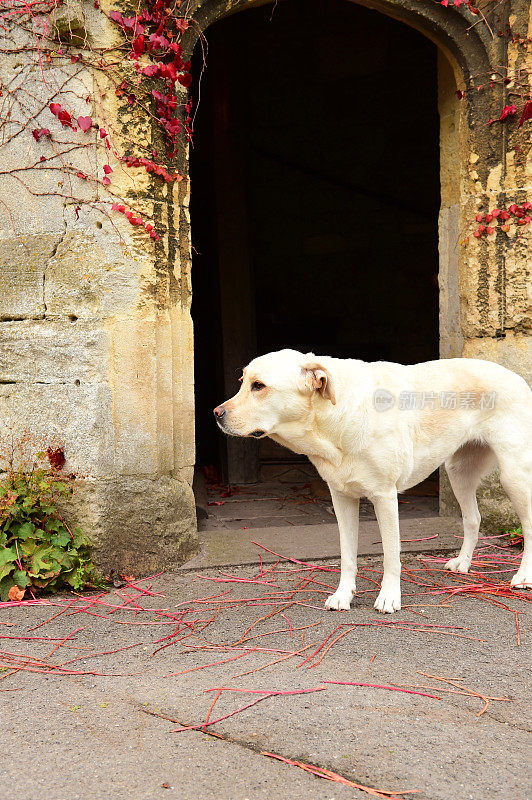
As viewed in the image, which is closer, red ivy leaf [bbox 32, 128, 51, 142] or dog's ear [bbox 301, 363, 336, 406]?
dog's ear [bbox 301, 363, 336, 406]

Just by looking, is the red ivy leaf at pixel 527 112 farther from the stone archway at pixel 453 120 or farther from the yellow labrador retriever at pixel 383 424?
the yellow labrador retriever at pixel 383 424

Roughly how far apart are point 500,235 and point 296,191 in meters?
4.44

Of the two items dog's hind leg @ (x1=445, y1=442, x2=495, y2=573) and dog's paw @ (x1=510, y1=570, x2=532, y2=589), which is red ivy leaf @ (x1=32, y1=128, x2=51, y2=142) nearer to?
dog's hind leg @ (x1=445, y1=442, x2=495, y2=573)

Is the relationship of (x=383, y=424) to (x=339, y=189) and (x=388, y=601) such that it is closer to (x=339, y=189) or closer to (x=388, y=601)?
(x=388, y=601)

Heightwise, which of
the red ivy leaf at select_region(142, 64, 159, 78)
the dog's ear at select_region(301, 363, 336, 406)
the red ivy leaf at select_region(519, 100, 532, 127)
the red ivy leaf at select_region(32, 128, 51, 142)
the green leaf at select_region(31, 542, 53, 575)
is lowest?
the green leaf at select_region(31, 542, 53, 575)

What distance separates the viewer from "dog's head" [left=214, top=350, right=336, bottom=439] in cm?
314

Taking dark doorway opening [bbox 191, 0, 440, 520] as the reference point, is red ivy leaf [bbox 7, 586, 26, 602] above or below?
below

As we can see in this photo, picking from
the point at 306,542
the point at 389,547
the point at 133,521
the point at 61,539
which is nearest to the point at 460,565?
the point at 389,547

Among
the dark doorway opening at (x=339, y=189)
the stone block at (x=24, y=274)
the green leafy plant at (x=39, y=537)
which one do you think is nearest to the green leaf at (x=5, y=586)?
the green leafy plant at (x=39, y=537)

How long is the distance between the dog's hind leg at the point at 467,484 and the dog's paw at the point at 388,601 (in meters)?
0.77

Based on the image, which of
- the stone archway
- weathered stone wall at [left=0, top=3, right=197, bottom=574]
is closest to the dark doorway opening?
the stone archway

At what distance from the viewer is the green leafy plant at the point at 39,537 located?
3805 millimetres

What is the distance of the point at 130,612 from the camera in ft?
11.8

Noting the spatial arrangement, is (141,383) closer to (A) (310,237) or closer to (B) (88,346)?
(B) (88,346)
